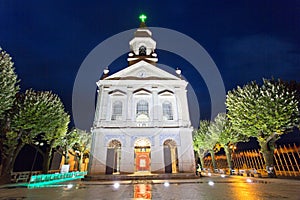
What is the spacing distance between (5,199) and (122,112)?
18.3m

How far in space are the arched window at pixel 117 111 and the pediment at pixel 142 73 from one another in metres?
4.15

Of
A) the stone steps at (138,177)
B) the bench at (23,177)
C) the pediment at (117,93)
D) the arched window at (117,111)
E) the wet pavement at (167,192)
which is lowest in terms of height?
the wet pavement at (167,192)

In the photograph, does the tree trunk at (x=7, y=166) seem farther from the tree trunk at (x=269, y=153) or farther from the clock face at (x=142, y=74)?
the tree trunk at (x=269, y=153)

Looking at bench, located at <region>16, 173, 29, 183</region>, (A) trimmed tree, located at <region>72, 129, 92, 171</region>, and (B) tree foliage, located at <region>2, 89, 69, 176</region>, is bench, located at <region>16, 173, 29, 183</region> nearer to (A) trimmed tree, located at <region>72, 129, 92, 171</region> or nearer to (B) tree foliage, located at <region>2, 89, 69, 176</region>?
(B) tree foliage, located at <region>2, 89, 69, 176</region>

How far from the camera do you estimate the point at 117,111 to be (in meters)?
29.3

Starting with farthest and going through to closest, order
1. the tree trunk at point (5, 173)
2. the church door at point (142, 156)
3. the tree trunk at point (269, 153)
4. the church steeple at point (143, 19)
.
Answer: the church steeple at point (143, 19), the church door at point (142, 156), the tree trunk at point (269, 153), the tree trunk at point (5, 173)

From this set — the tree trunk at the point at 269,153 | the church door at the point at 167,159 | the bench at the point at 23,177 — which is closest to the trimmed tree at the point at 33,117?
the bench at the point at 23,177

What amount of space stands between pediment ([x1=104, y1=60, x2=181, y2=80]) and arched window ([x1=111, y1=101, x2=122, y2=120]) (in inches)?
163

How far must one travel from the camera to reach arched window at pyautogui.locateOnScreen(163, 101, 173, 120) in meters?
29.5

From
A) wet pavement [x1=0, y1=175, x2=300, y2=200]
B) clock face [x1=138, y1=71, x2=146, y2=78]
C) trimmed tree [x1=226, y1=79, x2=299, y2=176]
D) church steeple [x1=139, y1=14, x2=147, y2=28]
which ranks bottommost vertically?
wet pavement [x1=0, y1=175, x2=300, y2=200]

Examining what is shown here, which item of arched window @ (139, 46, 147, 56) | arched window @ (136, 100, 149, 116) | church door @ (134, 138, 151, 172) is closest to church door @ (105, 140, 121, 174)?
church door @ (134, 138, 151, 172)

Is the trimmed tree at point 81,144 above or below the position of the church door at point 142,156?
above

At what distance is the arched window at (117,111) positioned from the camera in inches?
1131

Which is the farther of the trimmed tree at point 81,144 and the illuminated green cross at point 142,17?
the illuminated green cross at point 142,17
